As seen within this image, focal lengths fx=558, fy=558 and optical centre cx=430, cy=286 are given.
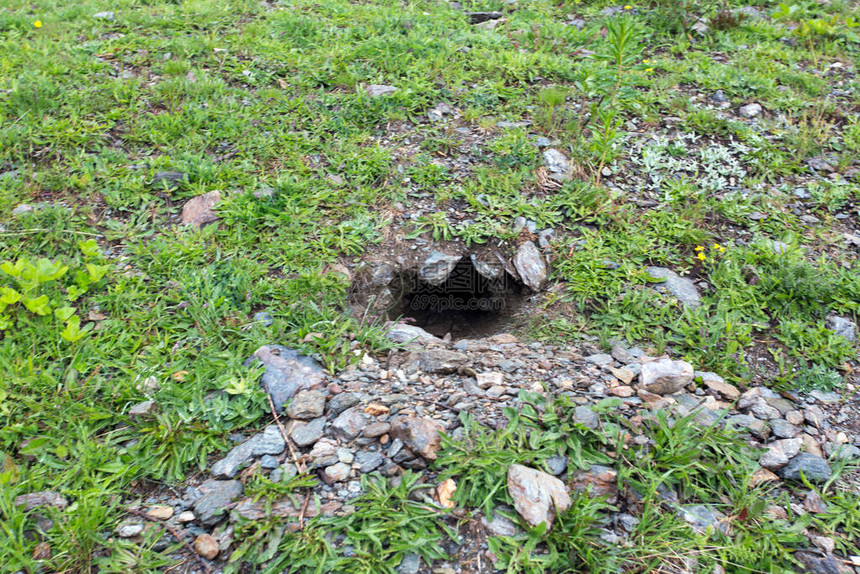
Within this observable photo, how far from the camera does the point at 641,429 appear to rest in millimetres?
2623

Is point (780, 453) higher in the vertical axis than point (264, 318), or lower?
lower

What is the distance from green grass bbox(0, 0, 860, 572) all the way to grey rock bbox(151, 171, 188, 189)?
0.05 metres

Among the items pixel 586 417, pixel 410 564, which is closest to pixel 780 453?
pixel 586 417

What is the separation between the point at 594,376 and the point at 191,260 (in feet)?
8.36

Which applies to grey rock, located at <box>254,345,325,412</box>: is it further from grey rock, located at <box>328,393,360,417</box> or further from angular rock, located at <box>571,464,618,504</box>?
angular rock, located at <box>571,464,618,504</box>

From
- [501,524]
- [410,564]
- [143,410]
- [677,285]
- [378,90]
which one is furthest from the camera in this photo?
[378,90]

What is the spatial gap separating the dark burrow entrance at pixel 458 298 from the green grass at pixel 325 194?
0.92 feet

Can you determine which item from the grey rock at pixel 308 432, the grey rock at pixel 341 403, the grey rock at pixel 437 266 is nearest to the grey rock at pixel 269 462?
the grey rock at pixel 308 432

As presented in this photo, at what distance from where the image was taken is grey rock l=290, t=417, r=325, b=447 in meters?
2.56

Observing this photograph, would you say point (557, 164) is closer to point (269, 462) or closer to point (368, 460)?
point (368, 460)

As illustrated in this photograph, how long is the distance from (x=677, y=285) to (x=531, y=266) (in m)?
0.94

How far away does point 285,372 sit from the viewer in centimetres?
286

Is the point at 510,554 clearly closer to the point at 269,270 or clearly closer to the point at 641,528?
the point at 641,528

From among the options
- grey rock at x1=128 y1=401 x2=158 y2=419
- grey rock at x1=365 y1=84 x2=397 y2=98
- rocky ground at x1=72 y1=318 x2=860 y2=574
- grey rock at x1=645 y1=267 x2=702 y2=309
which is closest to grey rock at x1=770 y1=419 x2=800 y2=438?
rocky ground at x1=72 y1=318 x2=860 y2=574
